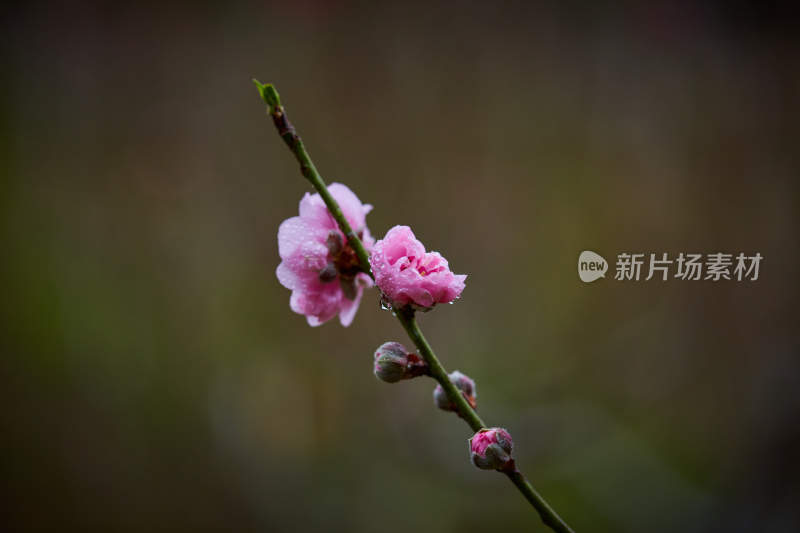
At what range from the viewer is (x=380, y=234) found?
5.38ft

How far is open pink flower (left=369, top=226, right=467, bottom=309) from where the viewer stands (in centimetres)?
36

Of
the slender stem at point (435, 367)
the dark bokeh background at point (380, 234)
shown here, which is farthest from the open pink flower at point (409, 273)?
the dark bokeh background at point (380, 234)

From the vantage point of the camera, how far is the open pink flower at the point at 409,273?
358mm

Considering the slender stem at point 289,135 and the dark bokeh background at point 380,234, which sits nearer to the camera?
the slender stem at point 289,135

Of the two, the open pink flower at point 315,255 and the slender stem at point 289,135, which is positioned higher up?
the slender stem at point 289,135

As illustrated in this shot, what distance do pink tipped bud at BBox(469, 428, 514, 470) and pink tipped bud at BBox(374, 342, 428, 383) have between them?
62 mm

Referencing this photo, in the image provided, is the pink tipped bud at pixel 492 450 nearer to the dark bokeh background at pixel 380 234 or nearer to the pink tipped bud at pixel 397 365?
the pink tipped bud at pixel 397 365

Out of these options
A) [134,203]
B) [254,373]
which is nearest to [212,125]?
[134,203]

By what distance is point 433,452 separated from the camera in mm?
→ 1500

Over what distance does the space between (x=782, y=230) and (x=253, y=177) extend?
1.57 meters

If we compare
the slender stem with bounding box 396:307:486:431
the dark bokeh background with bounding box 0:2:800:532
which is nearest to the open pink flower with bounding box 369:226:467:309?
the slender stem with bounding box 396:307:486:431

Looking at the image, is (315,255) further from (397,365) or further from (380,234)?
(380,234)

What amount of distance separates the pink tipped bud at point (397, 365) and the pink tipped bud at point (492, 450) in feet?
0.20

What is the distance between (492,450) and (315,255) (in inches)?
7.9
